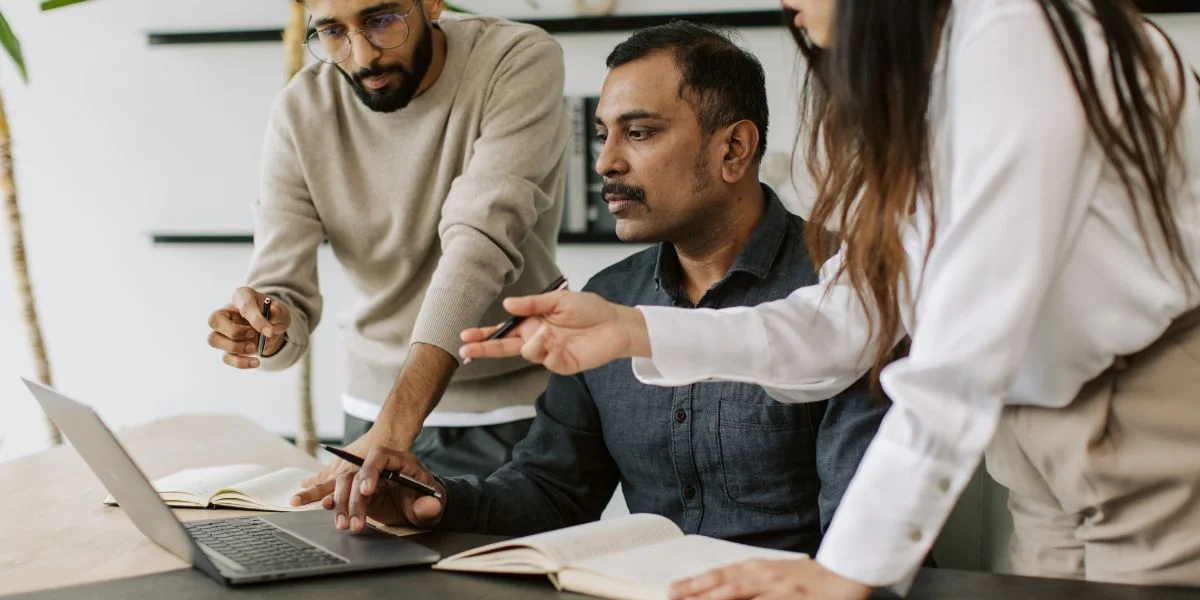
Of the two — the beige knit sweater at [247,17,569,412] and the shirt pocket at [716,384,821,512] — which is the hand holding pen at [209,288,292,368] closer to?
the beige knit sweater at [247,17,569,412]

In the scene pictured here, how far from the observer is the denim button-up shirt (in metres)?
1.51

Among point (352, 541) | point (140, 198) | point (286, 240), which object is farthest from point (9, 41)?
point (352, 541)

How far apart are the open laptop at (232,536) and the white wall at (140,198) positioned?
177cm

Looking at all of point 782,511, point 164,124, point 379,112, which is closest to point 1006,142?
point 782,511

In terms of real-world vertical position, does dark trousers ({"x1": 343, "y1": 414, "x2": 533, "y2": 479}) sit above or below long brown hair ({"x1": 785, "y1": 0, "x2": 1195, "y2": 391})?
below

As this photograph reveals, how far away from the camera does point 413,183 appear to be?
2041 millimetres

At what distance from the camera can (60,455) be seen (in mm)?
1966

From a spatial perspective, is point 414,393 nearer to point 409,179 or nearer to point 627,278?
point 627,278

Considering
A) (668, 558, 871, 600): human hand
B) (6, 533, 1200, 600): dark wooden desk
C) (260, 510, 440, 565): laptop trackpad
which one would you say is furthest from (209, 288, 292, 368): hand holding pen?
(668, 558, 871, 600): human hand

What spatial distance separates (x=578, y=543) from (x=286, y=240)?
1.06 m

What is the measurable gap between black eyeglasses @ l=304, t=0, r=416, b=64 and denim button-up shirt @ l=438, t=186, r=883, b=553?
593mm

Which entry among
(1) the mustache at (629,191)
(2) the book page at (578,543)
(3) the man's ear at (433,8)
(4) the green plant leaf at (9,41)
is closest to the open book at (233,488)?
(2) the book page at (578,543)

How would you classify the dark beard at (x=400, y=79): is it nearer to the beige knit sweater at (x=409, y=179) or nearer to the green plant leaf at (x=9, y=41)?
the beige knit sweater at (x=409, y=179)

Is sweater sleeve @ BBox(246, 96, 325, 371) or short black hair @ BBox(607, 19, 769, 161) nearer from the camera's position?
short black hair @ BBox(607, 19, 769, 161)
